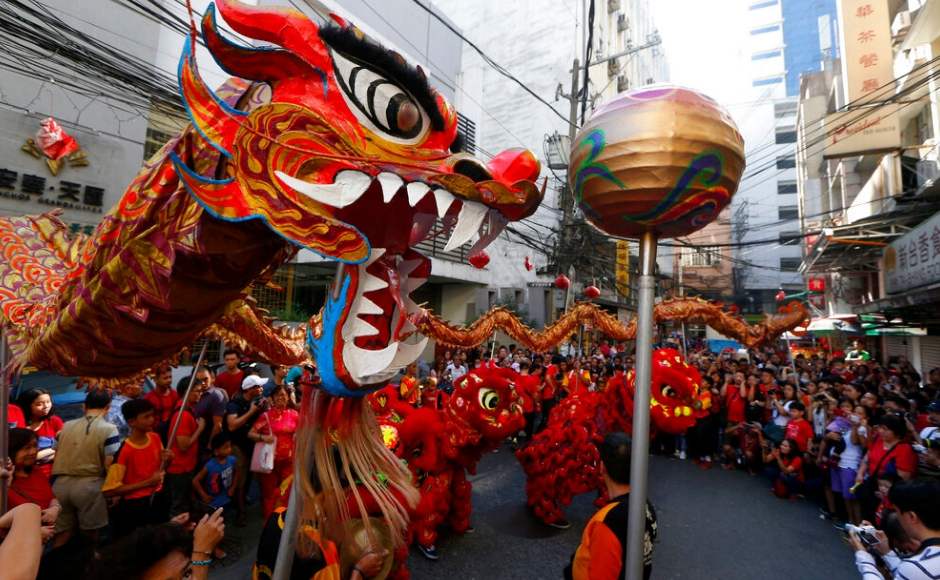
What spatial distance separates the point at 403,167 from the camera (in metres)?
1.12

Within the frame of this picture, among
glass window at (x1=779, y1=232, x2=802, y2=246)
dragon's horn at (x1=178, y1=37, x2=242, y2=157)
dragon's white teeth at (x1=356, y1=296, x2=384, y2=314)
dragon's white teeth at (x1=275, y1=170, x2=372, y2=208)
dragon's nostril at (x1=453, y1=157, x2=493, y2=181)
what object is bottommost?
dragon's white teeth at (x1=356, y1=296, x2=384, y2=314)

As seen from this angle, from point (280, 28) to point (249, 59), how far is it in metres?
0.11

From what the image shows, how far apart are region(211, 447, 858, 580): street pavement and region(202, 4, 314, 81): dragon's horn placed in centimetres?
368

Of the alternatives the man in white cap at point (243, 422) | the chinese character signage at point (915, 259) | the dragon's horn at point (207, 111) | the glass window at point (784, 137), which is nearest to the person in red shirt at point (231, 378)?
the man in white cap at point (243, 422)

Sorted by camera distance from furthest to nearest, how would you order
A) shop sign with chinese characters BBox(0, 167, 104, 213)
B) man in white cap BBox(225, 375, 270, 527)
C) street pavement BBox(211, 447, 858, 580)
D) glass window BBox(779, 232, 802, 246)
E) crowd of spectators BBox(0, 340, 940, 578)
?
glass window BBox(779, 232, 802, 246) < shop sign with chinese characters BBox(0, 167, 104, 213) < man in white cap BBox(225, 375, 270, 527) < street pavement BBox(211, 447, 858, 580) < crowd of spectators BBox(0, 340, 940, 578)

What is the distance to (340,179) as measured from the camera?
1.08m

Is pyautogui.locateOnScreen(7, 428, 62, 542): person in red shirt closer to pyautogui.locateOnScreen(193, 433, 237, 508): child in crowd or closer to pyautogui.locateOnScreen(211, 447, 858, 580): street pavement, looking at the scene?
pyautogui.locateOnScreen(193, 433, 237, 508): child in crowd

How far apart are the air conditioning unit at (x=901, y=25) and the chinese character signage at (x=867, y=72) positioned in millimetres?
1780

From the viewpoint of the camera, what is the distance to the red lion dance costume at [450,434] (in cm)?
379

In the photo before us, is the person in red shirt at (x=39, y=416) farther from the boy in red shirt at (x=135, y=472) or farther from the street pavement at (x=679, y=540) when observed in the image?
the street pavement at (x=679, y=540)

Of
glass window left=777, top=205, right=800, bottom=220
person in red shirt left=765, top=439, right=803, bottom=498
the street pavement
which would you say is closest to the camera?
the street pavement

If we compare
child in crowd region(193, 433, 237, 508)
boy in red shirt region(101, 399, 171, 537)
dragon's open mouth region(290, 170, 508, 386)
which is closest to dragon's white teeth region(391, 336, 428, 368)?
dragon's open mouth region(290, 170, 508, 386)

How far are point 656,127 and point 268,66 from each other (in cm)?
107

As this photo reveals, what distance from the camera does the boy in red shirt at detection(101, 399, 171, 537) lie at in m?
2.99
